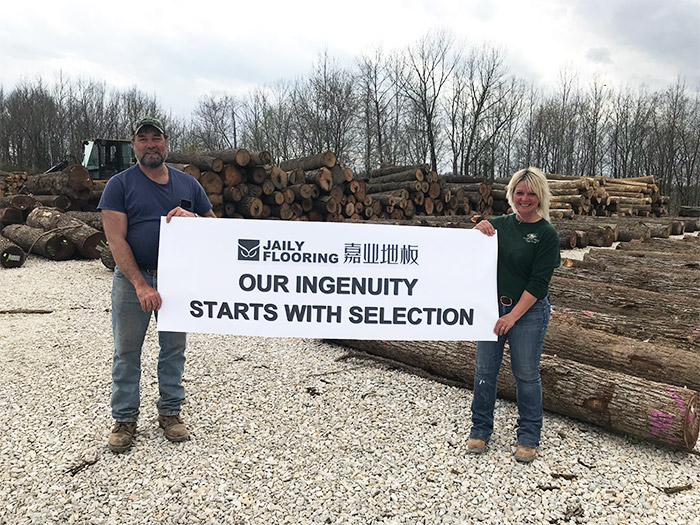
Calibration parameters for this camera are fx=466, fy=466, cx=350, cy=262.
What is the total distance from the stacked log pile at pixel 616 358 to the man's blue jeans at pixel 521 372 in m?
0.65

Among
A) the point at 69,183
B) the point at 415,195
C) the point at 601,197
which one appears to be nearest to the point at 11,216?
the point at 69,183


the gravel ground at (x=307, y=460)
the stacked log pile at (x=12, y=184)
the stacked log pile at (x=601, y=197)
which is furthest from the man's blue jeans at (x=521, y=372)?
the stacked log pile at (x=12, y=184)

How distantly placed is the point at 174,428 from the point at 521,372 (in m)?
2.42

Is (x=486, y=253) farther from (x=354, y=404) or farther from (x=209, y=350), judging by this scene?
(x=209, y=350)

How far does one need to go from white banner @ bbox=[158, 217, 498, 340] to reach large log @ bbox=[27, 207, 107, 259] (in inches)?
320

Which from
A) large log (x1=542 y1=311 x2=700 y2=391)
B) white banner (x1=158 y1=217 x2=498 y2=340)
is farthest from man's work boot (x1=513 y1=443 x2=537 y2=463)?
large log (x1=542 y1=311 x2=700 y2=391)

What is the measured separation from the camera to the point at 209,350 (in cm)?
525

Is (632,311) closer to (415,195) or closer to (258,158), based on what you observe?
(258,158)

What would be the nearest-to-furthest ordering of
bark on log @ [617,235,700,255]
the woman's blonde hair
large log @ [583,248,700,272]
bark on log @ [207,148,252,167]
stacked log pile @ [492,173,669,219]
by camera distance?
the woman's blonde hair, large log @ [583,248,700,272], bark on log @ [617,235,700,255], bark on log @ [207,148,252,167], stacked log pile @ [492,173,669,219]

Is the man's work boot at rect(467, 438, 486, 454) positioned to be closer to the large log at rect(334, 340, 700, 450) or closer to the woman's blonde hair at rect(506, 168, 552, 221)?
the large log at rect(334, 340, 700, 450)

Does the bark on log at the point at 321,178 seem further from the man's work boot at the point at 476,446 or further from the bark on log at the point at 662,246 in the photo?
the man's work boot at the point at 476,446

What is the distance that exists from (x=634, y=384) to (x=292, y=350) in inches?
131

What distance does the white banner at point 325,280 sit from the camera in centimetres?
321

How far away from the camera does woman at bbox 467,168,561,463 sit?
2803 mm
